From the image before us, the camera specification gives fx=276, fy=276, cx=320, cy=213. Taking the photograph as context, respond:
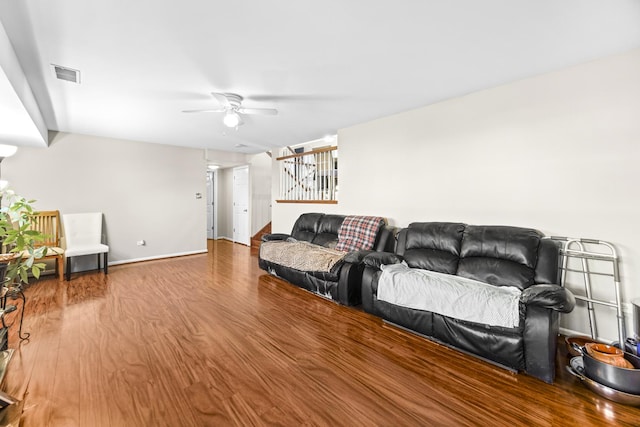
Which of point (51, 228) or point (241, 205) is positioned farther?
point (241, 205)

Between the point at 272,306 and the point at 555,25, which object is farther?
the point at 272,306

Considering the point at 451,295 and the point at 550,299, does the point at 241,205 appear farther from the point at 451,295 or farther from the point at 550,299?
the point at 550,299

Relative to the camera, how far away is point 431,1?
1.63 meters

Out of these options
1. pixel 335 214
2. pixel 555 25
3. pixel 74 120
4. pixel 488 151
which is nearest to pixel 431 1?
pixel 555 25

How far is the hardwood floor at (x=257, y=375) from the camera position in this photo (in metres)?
1.57

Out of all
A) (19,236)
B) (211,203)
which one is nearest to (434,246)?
(19,236)

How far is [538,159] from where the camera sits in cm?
267

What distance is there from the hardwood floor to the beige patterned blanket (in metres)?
0.49

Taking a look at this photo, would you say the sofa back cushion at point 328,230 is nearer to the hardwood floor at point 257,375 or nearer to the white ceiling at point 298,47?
the hardwood floor at point 257,375

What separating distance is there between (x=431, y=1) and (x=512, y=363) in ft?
7.99

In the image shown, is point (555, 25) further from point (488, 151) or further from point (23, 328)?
point (23, 328)

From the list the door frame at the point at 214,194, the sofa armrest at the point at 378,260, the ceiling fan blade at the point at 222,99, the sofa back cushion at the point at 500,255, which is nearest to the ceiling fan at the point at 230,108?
the ceiling fan blade at the point at 222,99

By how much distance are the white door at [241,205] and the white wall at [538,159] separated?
13.6 feet

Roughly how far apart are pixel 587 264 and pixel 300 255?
2.84 m
